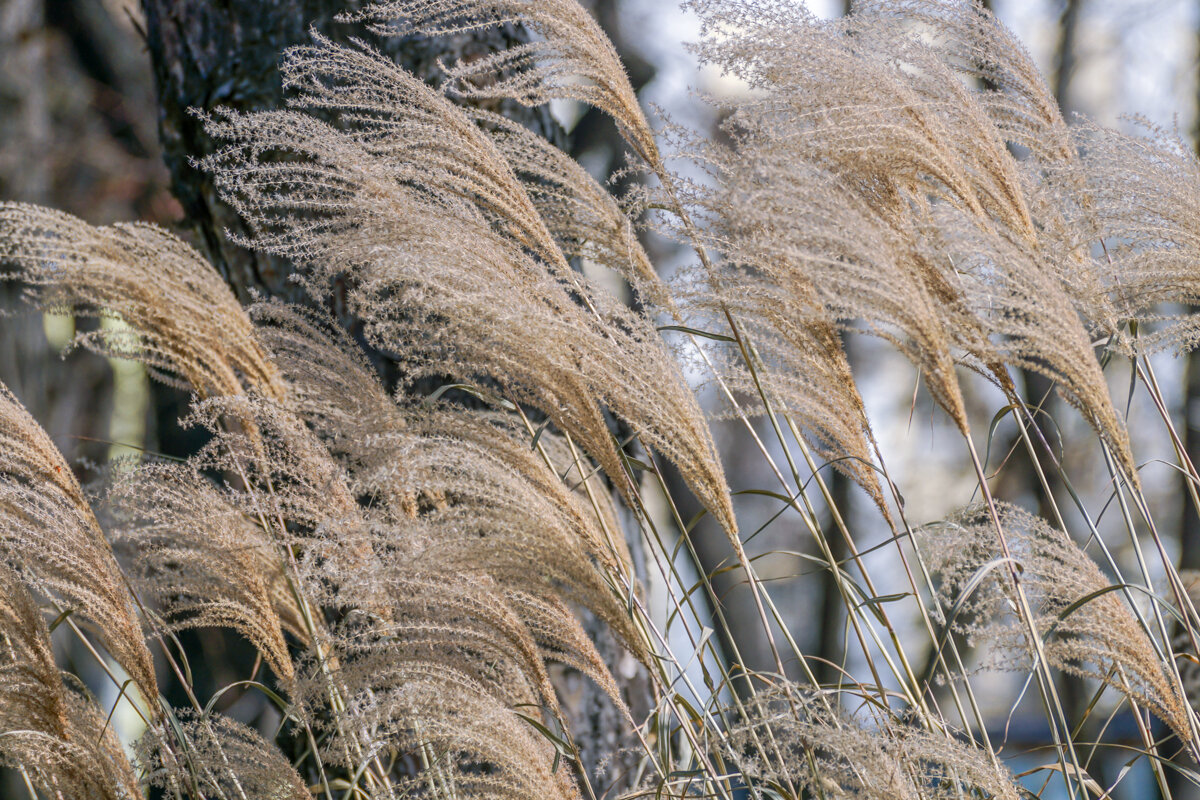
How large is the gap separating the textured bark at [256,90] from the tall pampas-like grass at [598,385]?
0.51 m

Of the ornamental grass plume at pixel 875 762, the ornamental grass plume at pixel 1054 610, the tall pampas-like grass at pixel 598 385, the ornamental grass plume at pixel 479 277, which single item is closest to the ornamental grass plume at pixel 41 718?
the tall pampas-like grass at pixel 598 385

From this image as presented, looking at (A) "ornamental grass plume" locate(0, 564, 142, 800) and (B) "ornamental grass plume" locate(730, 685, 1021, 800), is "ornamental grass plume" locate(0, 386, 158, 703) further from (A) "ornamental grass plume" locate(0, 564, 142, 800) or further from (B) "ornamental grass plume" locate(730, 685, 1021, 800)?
(B) "ornamental grass plume" locate(730, 685, 1021, 800)

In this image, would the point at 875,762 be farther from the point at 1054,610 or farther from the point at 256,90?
the point at 256,90

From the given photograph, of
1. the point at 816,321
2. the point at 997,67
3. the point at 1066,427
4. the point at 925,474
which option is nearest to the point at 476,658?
the point at 816,321

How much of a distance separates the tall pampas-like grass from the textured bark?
51 centimetres

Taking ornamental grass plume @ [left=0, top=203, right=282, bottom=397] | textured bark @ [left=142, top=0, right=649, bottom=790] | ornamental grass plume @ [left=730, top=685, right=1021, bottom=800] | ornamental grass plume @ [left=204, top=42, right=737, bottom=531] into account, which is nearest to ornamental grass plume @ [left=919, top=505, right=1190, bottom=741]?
ornamental grass plume @ [left=730, top=685, right=1021, bottom=800]

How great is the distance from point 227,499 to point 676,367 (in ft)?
3.00

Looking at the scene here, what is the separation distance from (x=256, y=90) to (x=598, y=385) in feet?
4.85

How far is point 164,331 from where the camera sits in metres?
1.56

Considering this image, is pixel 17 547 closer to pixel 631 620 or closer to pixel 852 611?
pixel 631 620

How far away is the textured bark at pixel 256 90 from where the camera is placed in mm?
2135

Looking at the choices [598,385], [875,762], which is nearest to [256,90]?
[598,385]

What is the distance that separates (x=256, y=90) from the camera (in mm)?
2148

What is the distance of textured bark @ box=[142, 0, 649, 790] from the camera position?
213cm
